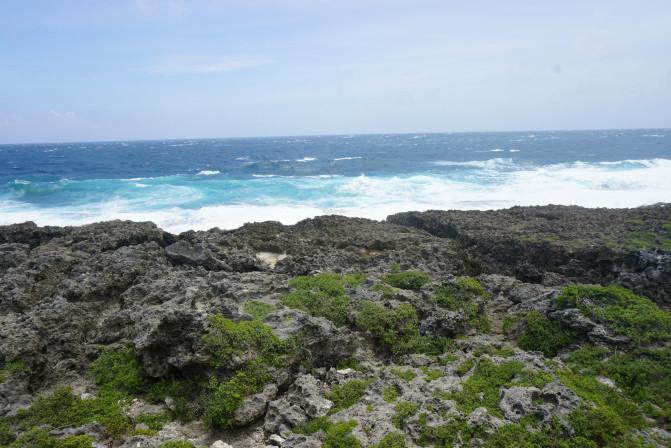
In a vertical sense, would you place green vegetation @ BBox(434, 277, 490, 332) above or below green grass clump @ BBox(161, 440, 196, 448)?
above

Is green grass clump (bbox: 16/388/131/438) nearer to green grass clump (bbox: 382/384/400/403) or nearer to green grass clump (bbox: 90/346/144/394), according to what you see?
green grass clump (bbox: 90/346/144/394)

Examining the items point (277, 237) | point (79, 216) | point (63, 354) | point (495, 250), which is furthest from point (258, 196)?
point (63, 354)

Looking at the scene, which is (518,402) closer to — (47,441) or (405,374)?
(405,374)

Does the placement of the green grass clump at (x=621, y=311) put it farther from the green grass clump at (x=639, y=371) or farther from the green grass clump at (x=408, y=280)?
the green grass clump at (x=408, y=280)

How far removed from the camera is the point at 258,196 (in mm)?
39219

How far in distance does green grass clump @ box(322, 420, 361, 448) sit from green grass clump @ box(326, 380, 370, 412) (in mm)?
531

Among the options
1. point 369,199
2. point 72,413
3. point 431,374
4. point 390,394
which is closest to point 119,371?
point 72,413

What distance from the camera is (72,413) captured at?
704 centimetres

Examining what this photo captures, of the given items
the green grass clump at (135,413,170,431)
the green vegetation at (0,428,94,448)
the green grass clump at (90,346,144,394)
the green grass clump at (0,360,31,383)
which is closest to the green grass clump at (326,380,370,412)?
the green grass clump at (135,413,170,431)

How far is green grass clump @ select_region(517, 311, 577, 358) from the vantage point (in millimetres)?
8773

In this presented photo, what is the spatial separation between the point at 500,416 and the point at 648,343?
386 cm

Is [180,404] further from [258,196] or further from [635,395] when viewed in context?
[258,196]

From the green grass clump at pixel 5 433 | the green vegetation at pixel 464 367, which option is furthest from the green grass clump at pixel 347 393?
the green grass clump at pixel 5 433

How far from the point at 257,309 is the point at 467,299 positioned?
489cm
